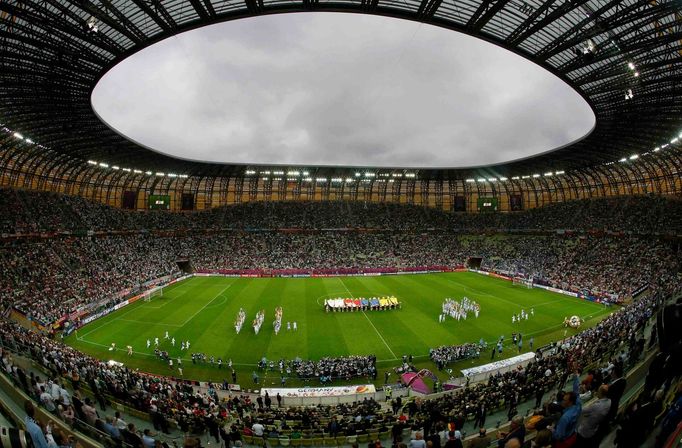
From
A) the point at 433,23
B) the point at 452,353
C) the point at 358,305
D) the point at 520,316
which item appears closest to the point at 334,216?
the point at 358,305

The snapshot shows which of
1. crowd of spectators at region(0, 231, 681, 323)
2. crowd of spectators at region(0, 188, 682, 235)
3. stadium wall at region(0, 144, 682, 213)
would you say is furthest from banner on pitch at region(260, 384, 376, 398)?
stadium wall at region(0, 144, 682, 213)

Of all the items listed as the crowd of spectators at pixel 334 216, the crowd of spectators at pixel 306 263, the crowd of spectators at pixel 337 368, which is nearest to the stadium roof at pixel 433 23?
the crowd of spectators at pixel 306 263

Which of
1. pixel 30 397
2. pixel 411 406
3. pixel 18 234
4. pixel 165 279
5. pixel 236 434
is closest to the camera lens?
pixel 30 397

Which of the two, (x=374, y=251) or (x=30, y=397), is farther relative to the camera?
(x=374, y=251)

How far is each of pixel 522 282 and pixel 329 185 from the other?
4922 cm

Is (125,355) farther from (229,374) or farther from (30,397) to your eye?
(30,397)

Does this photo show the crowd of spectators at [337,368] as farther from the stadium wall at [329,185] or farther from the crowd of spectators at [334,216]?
the stadium wall at [329,185]

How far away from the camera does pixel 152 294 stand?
4484 cm

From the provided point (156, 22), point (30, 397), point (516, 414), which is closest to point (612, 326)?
point (516, 414)

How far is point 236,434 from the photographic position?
1260 centimetres

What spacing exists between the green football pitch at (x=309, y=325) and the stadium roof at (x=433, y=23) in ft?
68.0

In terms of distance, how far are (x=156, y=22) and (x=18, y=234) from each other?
38.2 metres

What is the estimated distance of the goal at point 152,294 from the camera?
42616mm

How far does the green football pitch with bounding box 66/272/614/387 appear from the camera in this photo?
87.8 feet
